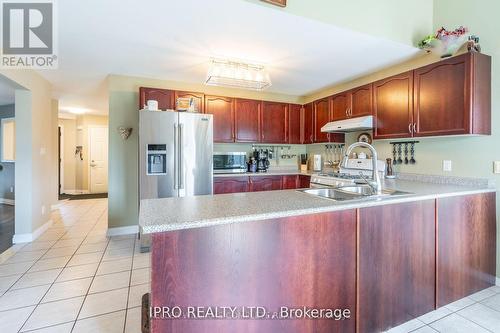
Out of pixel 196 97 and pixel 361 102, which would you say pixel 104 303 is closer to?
pixel 196 97

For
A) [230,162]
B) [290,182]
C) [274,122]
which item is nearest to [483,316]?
[290,182]

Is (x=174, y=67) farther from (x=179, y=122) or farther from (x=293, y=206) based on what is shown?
(x=293, y=206)

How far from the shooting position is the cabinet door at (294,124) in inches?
179

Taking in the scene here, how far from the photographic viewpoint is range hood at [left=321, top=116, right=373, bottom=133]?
10.3 ft

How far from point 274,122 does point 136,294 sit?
10.7 feet

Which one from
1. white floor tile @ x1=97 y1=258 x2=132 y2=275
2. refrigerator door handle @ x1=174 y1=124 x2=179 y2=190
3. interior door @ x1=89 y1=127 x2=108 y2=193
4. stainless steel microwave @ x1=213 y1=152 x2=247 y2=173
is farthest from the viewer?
interior door @ x1=89 y1=127 x2=108 y2=193

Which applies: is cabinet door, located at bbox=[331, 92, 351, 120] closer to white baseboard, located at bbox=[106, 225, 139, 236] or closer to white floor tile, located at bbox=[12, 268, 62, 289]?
white baseboard, located at bbox=[106, 225, 139, 236]

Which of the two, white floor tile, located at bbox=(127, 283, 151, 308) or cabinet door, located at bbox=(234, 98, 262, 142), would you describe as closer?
white floor tile, located at bbox=(127, 283, 151, 308)

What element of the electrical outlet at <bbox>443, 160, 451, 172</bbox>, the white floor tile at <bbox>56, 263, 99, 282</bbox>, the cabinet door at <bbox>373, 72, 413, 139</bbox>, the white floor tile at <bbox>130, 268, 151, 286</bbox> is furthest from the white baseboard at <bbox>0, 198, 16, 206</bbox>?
the electrical outlet at <bbox>443, 160, 451, 172</bbox>

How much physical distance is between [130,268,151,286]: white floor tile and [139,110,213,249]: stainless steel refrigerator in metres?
0.55

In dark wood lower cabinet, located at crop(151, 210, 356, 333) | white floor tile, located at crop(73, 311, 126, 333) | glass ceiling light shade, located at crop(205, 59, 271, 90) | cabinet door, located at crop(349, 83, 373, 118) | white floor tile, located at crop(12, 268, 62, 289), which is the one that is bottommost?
white floor tile, located at crop(73, 311, 126, 333)

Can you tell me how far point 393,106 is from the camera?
2918 mm

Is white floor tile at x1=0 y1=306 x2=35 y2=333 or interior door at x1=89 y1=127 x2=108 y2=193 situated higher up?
interior door at x1=89 y1=127 x2=108 y2=193

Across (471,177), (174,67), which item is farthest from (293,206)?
(174,67)
